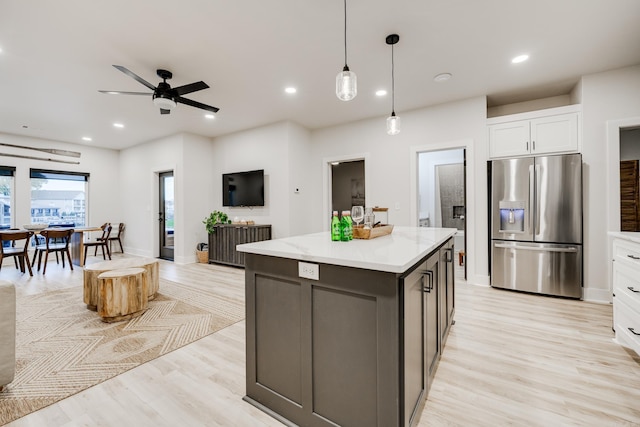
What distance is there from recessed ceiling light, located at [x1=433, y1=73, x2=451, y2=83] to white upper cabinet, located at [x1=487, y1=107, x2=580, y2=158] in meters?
1.05

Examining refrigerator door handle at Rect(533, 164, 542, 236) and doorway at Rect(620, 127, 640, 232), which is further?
Result: refrigerator door handle at Rect(533, 164, 542, 236)

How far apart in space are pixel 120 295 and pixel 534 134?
209 inches

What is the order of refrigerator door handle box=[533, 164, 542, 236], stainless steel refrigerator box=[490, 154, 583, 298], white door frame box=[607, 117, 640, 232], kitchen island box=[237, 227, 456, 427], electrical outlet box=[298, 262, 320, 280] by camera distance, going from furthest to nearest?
refrigerator door handle box=[533, 164, 542, 236]
stainless steel refrigerator box=[490, 154, 583, 298]
white door frame box=[607, 117, 640, 232]
electrical outlet box=[298, 262, 320, 280]
kitchen island box=[237, 227, 456, 427]

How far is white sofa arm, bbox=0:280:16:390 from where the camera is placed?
1.65 metres

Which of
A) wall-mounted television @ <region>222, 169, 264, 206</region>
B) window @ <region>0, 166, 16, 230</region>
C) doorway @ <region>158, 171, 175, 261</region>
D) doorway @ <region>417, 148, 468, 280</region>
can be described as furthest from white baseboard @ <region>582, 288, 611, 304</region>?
window @ <region>0, 166, 16, 230</region>

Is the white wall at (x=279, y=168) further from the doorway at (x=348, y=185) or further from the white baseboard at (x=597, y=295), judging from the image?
the white baseboard at (x=597, y=295)

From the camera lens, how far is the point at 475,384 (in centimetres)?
178

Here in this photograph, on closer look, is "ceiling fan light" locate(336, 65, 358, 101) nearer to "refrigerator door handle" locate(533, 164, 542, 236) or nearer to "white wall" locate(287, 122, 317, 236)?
"refrigerator door handle" locate(533, 164, 542, 236)

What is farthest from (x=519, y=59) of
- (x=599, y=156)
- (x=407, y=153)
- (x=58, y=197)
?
(x=58, y=197)

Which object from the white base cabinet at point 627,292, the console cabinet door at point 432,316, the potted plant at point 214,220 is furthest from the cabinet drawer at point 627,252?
the potted plant at point 214,220

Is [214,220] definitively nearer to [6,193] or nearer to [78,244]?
[78,244]

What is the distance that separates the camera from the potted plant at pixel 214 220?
18.5 ft

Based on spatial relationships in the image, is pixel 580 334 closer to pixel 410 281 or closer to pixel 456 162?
pixel 410 281

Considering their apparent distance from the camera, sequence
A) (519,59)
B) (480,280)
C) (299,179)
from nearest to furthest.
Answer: (519,59), (480,280), (299,179)
